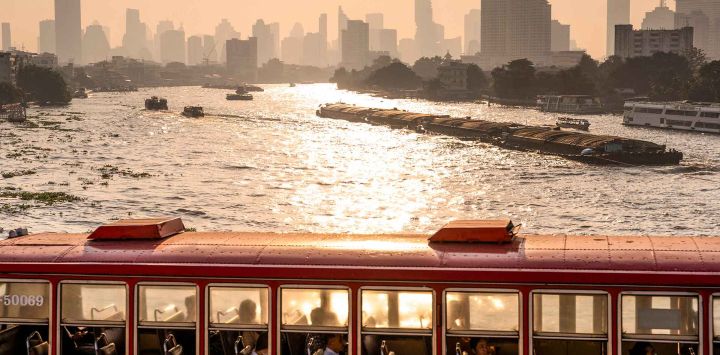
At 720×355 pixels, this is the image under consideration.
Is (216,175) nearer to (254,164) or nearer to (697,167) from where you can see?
(254,164)

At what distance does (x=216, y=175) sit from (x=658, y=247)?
69009 mm

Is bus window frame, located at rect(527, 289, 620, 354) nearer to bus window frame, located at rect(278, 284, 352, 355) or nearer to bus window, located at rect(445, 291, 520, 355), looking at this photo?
bus window, located at rect(445, 291, 520, 355)

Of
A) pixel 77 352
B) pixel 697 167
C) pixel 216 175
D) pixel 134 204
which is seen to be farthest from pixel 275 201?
pixel 77 352

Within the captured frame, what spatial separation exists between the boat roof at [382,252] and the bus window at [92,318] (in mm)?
432

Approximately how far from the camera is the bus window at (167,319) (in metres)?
15.8

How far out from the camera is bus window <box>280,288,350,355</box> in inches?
603

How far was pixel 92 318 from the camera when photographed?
52.9 ft

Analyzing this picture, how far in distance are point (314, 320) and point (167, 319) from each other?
7.19ft

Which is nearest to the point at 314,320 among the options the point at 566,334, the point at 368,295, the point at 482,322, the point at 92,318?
the point at 368,295

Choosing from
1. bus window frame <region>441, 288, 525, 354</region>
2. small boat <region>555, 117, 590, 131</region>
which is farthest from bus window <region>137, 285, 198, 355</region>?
small boat <region>555, 117, 590, 131</region>

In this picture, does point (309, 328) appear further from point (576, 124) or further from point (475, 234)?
point (576, 124)

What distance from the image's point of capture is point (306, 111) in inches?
7682

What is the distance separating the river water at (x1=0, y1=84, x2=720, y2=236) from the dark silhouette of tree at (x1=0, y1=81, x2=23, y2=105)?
42.7 meters

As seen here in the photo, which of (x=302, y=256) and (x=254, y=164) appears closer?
(x=302, y=256)
